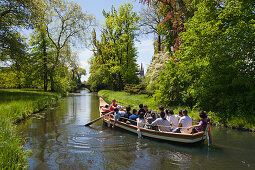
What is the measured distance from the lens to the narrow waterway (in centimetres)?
638

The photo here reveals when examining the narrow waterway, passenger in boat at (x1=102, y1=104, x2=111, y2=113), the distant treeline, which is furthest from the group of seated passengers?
the distant treeline

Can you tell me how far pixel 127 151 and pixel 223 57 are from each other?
7.97 metres

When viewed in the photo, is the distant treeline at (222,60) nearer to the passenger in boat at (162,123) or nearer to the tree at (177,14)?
the tree at (177,14)

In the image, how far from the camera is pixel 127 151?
25.2 feet

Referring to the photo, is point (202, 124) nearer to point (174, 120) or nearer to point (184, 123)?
point (184, 123)

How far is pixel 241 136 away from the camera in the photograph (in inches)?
362

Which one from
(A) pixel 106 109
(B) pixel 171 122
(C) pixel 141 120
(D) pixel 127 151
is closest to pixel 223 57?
(B) pixel 171 122

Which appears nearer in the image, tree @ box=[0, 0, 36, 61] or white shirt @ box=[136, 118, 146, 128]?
white shirt @ box=[136, 118, 146, 128]

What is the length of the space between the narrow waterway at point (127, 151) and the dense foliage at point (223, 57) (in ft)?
7.43

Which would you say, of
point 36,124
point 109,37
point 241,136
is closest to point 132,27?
point 109,37

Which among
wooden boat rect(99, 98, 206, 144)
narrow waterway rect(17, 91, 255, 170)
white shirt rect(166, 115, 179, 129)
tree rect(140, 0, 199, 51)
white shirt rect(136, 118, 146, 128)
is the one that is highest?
tree rect(140, 0, 199, 51)

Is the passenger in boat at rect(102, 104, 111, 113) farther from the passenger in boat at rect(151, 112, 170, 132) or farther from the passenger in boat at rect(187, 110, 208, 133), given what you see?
the passenger in boat at rect(187, 110, 208, 133)

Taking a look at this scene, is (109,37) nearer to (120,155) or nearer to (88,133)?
(88,133)

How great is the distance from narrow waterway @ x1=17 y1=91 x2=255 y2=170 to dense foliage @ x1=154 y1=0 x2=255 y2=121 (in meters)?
2.27
